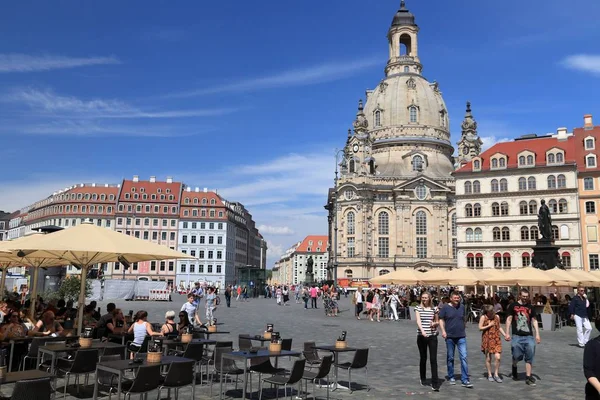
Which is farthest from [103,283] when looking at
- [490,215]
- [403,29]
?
[403,29]

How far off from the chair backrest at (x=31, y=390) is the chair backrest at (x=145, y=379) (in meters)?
1.49

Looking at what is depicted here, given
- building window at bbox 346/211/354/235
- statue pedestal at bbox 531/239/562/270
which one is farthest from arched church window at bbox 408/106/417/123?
statue pedestal at bbox 531/239/562/270

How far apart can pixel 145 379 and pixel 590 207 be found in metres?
61.4

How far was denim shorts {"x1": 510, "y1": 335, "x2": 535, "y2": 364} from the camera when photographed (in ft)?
38.7

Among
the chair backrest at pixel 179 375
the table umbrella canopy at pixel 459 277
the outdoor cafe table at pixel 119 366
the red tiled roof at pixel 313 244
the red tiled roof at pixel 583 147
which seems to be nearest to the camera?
the outdoor cafe table at pixel 119 366

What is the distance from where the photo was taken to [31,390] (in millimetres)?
6348

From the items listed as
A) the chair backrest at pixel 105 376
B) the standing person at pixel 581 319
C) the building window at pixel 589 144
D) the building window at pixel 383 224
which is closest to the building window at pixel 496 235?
the building window at pixel 589 144

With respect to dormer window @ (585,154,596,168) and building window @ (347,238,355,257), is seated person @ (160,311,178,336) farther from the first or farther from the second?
building window @ (347,238,355,257)

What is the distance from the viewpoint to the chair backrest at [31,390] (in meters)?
6.27

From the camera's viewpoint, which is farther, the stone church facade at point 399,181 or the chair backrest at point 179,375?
the stone church facade at point 399,181

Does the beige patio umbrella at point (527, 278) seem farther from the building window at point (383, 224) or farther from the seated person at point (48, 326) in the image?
the building window at point (383, 224)

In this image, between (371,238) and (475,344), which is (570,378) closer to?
(475,344)

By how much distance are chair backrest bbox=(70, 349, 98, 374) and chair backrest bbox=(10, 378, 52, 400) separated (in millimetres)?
2779

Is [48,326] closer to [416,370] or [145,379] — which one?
[145,379]
